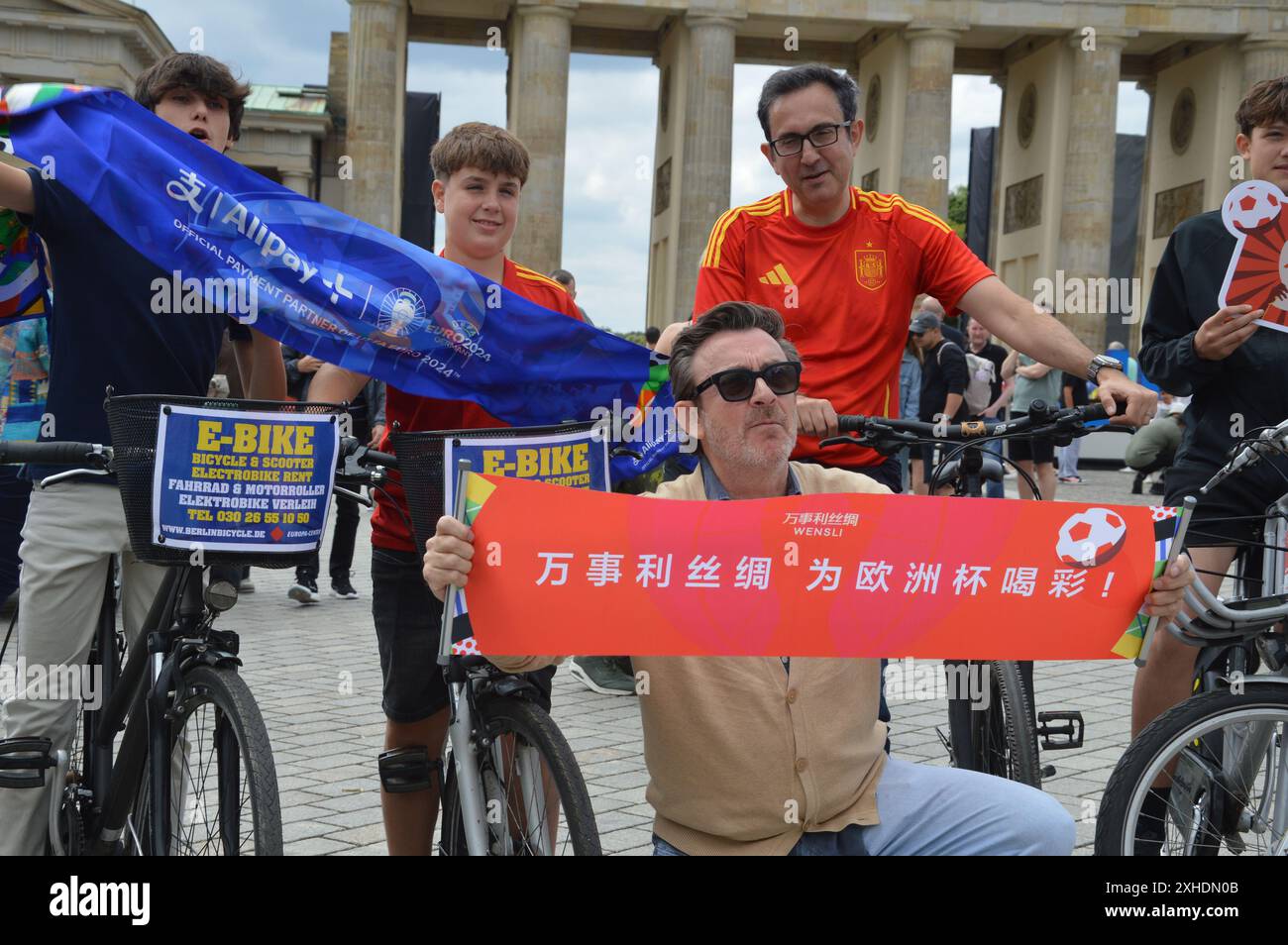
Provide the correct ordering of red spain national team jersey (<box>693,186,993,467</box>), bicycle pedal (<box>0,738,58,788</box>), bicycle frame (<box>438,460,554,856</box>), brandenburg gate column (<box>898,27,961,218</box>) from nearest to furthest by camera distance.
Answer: bicycle frame (<box>438,460,554,856</box>), bicycle pedal (<box>0,738,58,788</box>), red spain national team jersey (<box>693,186,993,467</box>), brandenburg gate column (<box>898,27,961,218</box>)

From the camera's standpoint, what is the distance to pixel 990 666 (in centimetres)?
410

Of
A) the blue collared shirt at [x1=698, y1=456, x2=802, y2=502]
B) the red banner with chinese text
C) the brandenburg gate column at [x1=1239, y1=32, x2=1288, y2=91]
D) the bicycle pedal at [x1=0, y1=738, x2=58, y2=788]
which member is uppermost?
the brandenburg gate column at [x1=1239, y1=32, x2=1288, y2=91]

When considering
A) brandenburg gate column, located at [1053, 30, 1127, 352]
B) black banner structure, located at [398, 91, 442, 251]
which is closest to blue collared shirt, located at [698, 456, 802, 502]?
black banner structure, located at [398, 91, 442, 251]

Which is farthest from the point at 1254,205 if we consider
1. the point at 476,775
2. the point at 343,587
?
the point at 343,587

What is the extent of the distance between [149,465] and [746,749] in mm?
1359

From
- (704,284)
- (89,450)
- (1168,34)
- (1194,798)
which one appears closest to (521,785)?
(89,450)

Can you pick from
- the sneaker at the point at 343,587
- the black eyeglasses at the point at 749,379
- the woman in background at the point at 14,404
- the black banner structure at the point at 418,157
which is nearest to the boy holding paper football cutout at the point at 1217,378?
the black eyeglasses at the point at 749,379

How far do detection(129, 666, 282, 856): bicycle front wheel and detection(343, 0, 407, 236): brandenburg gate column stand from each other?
4027 cm

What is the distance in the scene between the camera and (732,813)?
2.88 m

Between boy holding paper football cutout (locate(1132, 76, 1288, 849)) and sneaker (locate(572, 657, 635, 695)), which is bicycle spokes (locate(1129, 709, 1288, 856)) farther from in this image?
sneaker (locate(572, 657, 635, 695))

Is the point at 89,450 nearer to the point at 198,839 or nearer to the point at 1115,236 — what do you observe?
the point at 198,839

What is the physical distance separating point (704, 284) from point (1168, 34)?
46640mm

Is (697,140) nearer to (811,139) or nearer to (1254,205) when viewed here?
(811,139)

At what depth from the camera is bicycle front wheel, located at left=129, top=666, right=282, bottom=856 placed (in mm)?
2936
